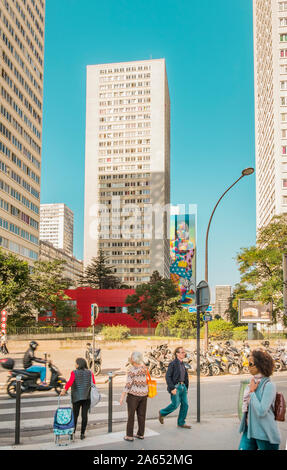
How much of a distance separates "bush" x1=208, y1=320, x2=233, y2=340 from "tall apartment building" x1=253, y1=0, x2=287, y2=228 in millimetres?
28609

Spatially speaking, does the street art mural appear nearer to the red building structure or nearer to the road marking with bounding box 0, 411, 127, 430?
the red building structure

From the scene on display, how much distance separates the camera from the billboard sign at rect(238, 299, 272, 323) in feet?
114

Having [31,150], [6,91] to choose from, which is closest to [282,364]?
[6,91]

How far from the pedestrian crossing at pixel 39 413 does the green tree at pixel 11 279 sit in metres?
23.6

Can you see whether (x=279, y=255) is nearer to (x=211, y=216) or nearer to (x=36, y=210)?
(x=211, y=216)

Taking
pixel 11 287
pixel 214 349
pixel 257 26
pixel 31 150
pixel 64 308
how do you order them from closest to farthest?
pixel 214 349, pixel 11 287, pixel 64 308, pixel 31 150, pixel 257 26

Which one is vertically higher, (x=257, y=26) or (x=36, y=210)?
(x=257, y=26)

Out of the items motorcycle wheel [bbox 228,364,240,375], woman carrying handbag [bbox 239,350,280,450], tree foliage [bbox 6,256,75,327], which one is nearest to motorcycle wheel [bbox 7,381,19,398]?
motorcycle wheel [bbox 228,364,240,375]

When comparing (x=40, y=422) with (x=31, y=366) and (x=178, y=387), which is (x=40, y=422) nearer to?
(x=178, y=387)

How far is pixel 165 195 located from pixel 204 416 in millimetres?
119101

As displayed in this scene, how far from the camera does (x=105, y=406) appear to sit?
1138cm

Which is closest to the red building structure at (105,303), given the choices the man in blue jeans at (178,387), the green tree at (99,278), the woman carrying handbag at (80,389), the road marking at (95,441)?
the green tree at (99,278)

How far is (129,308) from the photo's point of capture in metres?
64.6

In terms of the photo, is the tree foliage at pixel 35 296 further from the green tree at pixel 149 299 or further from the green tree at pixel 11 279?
the green tree at pixel 149 299
